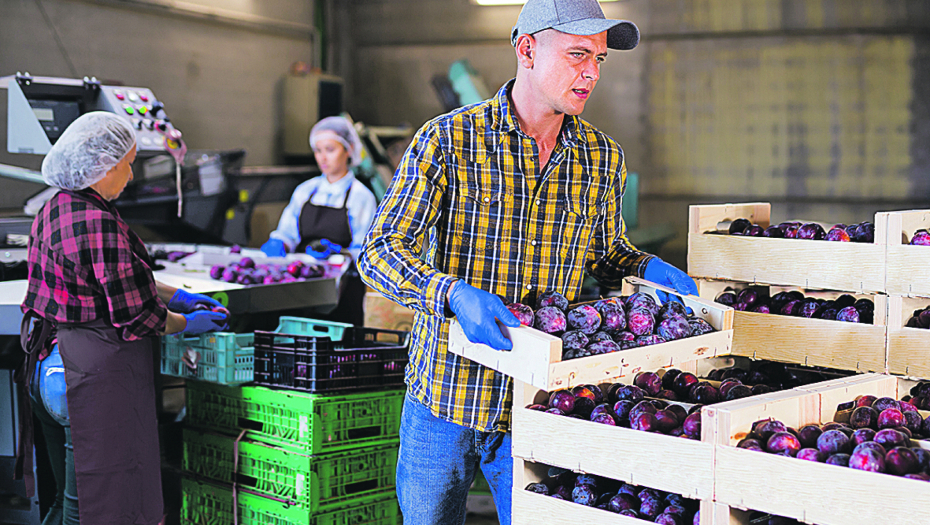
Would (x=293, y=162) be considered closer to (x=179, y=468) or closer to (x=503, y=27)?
(x=503, y=27)

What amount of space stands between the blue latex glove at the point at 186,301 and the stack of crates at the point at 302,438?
300mm

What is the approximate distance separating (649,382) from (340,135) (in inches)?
135

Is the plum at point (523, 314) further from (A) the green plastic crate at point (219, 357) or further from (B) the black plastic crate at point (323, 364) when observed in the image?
(A) the green plastic crate at point (219, 357)

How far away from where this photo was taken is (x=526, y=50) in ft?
6.20

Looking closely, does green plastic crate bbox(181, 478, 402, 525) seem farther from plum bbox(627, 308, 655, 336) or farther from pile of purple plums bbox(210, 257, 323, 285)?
plum bbox(627, 308, 655, 336)

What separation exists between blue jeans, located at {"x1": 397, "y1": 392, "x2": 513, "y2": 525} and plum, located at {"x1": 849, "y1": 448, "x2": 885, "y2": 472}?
2.46ft

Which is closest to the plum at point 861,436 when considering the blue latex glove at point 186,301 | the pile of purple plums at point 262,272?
the blue latex glove at point 186,301

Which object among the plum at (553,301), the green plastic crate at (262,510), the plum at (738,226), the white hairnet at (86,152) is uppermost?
the white hairnet at (86,152)

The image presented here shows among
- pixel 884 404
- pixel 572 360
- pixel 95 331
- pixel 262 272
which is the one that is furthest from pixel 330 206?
pixel 884 404

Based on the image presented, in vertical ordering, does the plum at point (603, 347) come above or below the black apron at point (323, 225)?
below

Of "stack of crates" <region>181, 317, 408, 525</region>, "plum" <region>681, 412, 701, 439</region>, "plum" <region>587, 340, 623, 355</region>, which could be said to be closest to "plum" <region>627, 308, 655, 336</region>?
"plum" <region>587, 340, 623, 355</region>

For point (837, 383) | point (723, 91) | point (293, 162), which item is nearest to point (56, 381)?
point (837, 383)

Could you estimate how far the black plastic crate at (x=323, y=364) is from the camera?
113 inches

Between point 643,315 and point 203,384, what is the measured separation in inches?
77.9
